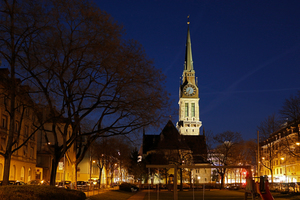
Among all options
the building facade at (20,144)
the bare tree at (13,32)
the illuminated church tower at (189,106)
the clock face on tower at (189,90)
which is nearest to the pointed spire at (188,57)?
the illuminated church tower at (189,106)

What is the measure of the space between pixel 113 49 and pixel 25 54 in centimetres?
584

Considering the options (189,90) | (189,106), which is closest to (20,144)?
(189,106)

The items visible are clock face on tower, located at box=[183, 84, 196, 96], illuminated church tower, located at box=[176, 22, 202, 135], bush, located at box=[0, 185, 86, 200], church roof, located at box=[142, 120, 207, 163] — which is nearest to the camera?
bush, located at box=[0, 185, 86, 200]

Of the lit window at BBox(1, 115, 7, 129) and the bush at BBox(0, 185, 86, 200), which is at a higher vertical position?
the lit window at BBox(1, 115, 7, 129)

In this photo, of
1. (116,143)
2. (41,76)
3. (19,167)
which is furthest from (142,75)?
(116,143)

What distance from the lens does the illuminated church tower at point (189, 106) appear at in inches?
6565

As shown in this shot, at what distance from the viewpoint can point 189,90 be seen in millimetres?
171625

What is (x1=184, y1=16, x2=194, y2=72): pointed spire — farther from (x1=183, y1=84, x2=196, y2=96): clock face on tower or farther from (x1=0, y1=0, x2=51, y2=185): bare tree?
(x1=0, y1=0, x2=51, y2=185): bare tree

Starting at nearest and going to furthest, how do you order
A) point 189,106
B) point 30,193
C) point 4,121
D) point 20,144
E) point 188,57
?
point 30,193 < point 4,121 < point 20,144 < point 189,106 < point 188,57

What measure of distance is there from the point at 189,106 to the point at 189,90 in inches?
315

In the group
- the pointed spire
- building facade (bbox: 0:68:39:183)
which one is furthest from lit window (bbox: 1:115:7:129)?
the pointed spire

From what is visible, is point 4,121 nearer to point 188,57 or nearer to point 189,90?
point 189,90

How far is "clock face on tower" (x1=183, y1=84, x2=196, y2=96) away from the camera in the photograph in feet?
561

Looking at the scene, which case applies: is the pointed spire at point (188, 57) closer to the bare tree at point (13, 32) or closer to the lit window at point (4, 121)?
the lit window at point (4, 121)
